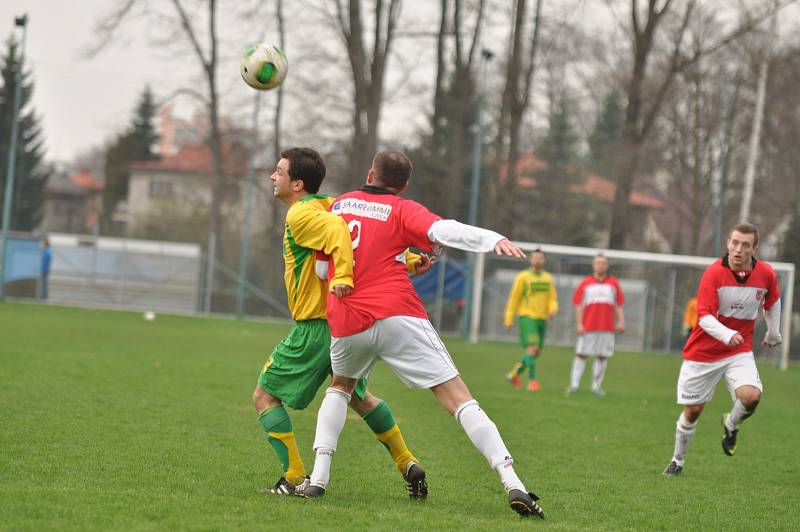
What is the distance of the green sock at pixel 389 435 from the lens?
20.5ft

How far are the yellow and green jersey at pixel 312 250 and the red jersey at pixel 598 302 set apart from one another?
33.0 feet

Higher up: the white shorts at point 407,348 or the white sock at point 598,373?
the white shorts at point 407,348

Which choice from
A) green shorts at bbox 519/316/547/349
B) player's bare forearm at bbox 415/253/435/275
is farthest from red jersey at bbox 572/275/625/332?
player's bare forearm at bbox 415/253/435/275

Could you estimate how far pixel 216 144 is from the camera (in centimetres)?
3431

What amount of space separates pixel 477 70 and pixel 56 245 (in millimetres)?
14692

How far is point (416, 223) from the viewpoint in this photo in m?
5.54

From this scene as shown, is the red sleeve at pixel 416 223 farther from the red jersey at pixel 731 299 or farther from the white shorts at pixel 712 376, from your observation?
the white shorts at pixel 712 376

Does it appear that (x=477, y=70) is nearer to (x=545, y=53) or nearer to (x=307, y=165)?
(x=545, y=53)

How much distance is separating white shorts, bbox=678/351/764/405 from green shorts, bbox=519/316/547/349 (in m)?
7.40

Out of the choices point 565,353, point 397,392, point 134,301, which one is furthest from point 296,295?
point 134,301

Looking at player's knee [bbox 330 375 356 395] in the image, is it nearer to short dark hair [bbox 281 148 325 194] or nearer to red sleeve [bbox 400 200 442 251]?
red sleeve [bbox 400 200 442 251]

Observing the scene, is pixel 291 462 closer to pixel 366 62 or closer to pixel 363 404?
pixel 363 404

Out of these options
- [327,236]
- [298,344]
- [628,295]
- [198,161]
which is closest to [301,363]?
[298,344]

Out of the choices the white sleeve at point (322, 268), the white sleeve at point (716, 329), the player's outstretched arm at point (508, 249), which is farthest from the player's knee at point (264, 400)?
the white sleeve at point (716, 329)
